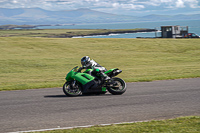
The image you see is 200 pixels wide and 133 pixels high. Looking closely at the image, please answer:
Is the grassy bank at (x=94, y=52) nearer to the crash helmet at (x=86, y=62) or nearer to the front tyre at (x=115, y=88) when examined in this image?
the crash helmet at (x=86, y=62)

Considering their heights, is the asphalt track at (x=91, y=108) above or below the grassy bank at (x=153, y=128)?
below

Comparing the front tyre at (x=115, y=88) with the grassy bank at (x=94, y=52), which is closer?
the front tyre at (x=115, y=88)

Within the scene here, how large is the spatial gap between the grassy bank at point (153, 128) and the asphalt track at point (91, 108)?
2.03 ft

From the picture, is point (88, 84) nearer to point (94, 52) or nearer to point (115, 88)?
point (115, 88)

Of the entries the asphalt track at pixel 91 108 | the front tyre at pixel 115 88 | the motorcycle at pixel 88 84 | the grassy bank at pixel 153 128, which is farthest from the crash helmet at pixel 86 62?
the grassy bank at pixel 153 128

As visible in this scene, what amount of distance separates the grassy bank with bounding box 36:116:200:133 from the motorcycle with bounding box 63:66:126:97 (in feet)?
14.9

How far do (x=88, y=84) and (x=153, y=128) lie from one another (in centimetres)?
524

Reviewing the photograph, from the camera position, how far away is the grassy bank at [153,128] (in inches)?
265

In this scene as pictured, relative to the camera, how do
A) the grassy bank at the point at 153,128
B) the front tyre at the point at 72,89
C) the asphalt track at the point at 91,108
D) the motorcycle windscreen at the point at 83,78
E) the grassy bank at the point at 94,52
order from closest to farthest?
the grassy bank at the point at 153,128 → the asphalt track at the point at 91,108 → the motorcycle windscreen at the point at 83,78 → the front tyre at the point at 72,89 → the grassy bank at the point at 94,52

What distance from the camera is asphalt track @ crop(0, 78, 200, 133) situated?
7998 millimetres

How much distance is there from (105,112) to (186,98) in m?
3.52

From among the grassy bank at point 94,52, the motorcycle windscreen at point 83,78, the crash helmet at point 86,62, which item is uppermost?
the crash helmet at point 86,62

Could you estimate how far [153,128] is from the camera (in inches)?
272

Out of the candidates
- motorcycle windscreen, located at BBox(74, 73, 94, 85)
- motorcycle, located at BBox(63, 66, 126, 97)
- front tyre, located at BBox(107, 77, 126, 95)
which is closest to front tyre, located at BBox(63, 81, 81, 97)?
motorcycle, located at BBox(63, 66, 126, 97)
